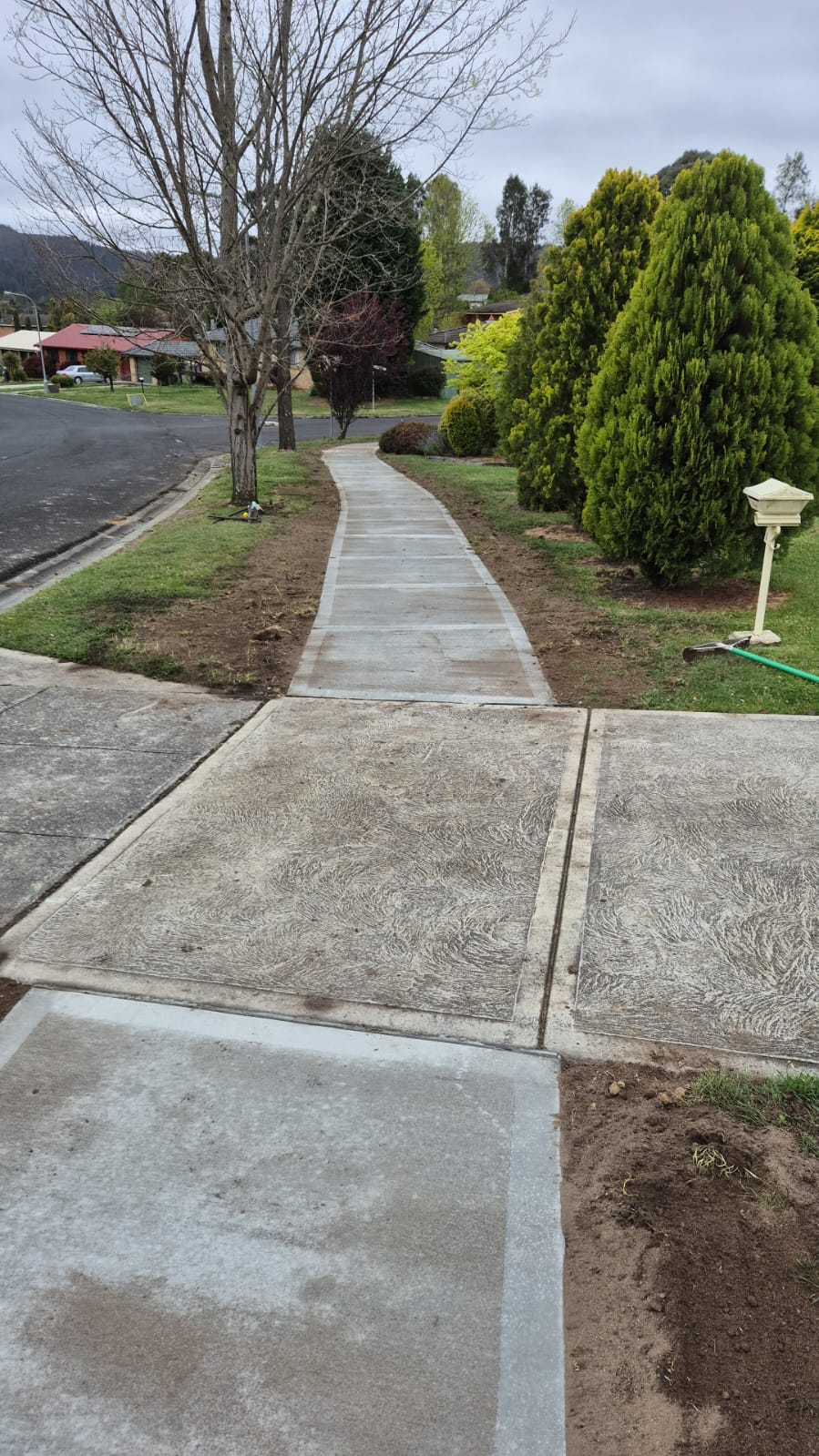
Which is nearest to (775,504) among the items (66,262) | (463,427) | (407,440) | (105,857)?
(105,857)

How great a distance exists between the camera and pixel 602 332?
11.7 meters

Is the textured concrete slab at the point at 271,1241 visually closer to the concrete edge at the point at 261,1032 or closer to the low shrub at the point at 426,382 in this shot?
the concrete edge at the point at 261,1032

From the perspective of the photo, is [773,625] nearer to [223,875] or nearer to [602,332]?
[223,875]

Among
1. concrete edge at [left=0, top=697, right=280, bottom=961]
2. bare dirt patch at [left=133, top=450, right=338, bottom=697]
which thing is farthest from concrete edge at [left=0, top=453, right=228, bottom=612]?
concrete edge at [left=0, top=697, right=280, bottom=961]

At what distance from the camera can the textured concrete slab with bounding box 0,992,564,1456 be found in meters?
1.68

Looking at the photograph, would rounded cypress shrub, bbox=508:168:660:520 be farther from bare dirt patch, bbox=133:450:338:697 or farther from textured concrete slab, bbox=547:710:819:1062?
textured concrete slab, bbox=547:710:819:1062

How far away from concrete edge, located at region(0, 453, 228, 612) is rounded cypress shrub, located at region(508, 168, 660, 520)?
522cm

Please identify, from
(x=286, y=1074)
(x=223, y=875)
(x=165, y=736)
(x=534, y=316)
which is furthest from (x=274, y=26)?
(x=286, y=1074)

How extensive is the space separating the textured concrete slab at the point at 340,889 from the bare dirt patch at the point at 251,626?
129 centimetres

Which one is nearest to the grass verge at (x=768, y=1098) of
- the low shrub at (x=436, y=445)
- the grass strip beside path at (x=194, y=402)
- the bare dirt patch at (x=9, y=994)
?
the bare dirt patch at (x=9, y=994)

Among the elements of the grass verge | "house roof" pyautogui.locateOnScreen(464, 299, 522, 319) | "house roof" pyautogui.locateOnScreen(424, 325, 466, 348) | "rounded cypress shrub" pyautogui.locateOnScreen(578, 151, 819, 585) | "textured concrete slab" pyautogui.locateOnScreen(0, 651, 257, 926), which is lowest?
the grass verge

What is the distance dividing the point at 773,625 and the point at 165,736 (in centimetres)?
444

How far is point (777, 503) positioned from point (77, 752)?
4.30m

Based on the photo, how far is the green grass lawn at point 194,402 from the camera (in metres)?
44.5
